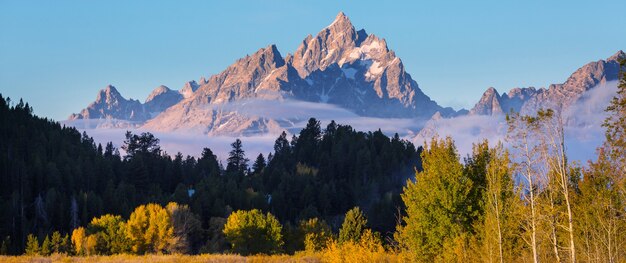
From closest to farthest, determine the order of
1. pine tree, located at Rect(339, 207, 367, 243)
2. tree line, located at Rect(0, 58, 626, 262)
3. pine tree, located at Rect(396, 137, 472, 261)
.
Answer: tree line, located at Rect(0, 58, 626, 262) < pine tree, located at Rect(396, 137, 472, 261) < pine tree, located at Rect(339, 207, 367, 243)

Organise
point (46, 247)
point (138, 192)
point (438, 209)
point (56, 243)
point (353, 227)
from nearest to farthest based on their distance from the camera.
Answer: point (438, 209)
point (353, 227)
point (46, 247)
point (56, 243)
point (138, 192)

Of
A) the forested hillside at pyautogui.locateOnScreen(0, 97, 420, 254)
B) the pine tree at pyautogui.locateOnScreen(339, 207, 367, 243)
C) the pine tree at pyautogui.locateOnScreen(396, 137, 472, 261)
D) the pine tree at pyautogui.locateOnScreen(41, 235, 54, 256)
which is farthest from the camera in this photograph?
the forested hillside at pyautogui.locateOnScreen(0, 97, 420, 254)

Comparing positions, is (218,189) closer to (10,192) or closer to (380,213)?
(380,213)

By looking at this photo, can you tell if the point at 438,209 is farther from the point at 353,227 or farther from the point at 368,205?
the point at 368,205

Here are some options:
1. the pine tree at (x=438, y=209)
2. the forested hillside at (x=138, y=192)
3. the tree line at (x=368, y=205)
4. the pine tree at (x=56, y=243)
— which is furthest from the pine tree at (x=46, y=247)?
the pine tree at (x=438, y=209)

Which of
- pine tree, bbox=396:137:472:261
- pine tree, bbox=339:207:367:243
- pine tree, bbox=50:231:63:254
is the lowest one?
pine tree, bbox=50:231:63:254

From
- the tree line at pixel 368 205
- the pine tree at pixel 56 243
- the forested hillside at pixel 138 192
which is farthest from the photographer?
the forested hillside at pixel 138 192

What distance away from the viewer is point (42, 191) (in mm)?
157000

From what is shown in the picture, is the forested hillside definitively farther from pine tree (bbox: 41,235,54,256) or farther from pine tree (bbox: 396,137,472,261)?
pine tree (bbox: 396,137,472,261)

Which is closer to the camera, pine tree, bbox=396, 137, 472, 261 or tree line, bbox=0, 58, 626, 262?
tree line, bbox=0, 58, 626, 262

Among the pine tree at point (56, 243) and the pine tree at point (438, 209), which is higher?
the pine tree at point (438, 209)

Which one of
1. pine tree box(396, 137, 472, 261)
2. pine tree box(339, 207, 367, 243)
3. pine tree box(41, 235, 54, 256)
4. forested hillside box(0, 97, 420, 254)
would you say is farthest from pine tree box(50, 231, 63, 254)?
pine tree box(396, 137, 472, 261)

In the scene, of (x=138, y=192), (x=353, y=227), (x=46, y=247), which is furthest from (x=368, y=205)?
(x=46, y=247)

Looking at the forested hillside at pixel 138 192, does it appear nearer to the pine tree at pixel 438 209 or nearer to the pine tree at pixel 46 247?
the pine tree at pixel 46 247
